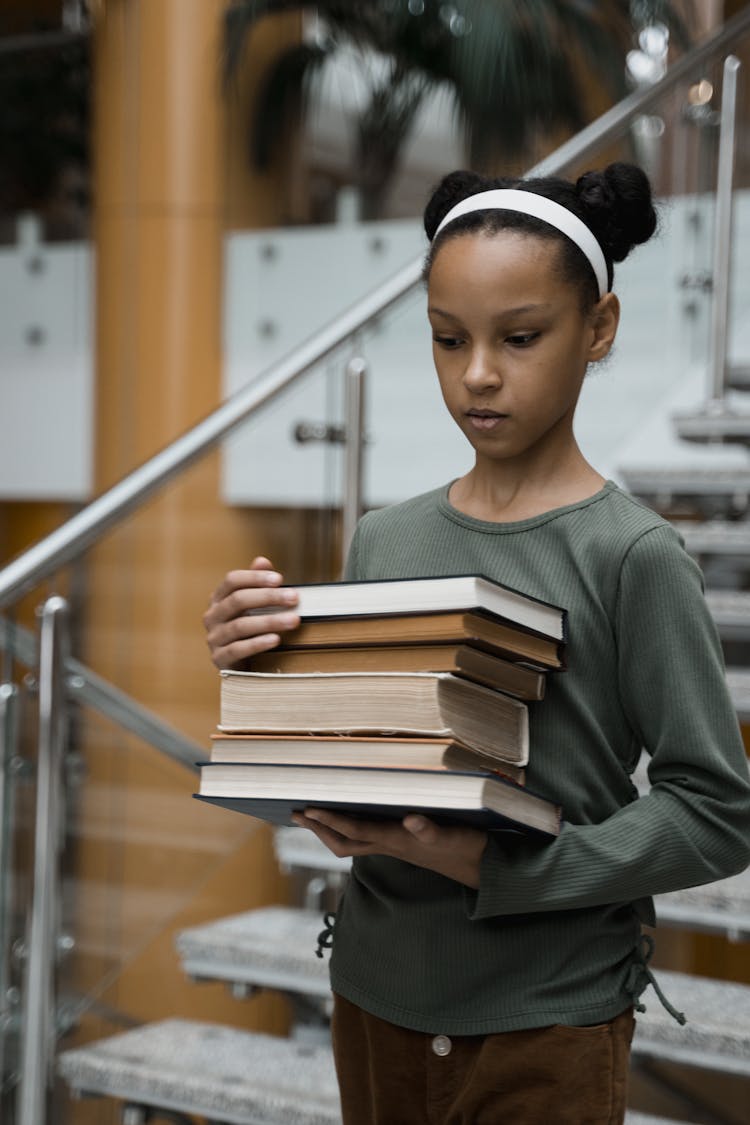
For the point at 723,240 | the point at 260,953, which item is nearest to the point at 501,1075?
the point at 260,953

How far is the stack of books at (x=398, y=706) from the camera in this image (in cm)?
103

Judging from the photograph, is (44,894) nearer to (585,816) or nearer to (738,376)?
(585,816)

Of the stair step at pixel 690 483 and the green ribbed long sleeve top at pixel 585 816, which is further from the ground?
the stair step at pixel 690 483

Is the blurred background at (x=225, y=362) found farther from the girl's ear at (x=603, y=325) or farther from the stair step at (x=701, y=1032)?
the girl's ear at (x=603, y=325)

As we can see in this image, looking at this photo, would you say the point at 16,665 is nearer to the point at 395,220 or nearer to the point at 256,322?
the point at 256,322

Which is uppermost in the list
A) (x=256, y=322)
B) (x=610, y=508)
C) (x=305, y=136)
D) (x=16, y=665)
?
(x=305, y=136)

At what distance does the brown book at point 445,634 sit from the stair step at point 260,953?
1.56m

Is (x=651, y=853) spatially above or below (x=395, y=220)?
below

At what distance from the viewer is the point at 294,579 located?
2898mm

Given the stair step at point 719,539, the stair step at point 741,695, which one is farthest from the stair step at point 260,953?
the stair step at point 719,539

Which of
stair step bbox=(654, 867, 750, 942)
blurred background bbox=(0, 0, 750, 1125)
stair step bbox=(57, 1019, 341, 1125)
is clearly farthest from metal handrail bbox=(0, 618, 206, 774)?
stair step bbox=(654, 867, 750, 942)

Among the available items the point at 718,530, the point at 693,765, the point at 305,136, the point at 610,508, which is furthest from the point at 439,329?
the point at 305,136

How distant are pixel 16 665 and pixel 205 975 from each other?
2.27 feet

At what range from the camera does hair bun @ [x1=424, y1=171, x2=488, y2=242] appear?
3.91ft
